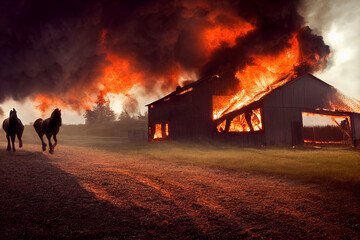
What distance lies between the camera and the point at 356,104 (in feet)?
99.1

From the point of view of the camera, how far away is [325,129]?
30.1 m

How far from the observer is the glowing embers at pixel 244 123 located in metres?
24.7

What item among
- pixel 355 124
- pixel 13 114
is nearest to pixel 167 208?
pixel 13 114

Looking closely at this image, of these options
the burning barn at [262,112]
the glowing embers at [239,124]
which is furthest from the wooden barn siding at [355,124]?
the glowing embers at [239,124]

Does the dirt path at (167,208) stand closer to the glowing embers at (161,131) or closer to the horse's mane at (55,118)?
the horse's mane at (55,118)

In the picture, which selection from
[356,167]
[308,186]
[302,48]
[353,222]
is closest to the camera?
[353,222]

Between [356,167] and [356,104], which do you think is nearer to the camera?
[356,167]

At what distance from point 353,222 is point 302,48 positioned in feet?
94.3

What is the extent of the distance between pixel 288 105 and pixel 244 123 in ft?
15.1

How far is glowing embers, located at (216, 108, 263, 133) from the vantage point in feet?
81.1

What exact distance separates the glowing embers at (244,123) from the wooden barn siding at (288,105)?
1038 millimetres

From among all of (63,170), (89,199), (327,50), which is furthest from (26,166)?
(327,50)

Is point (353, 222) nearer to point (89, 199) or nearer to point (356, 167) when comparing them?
point (89, 199)

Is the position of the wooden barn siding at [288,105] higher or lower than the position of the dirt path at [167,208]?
higher
